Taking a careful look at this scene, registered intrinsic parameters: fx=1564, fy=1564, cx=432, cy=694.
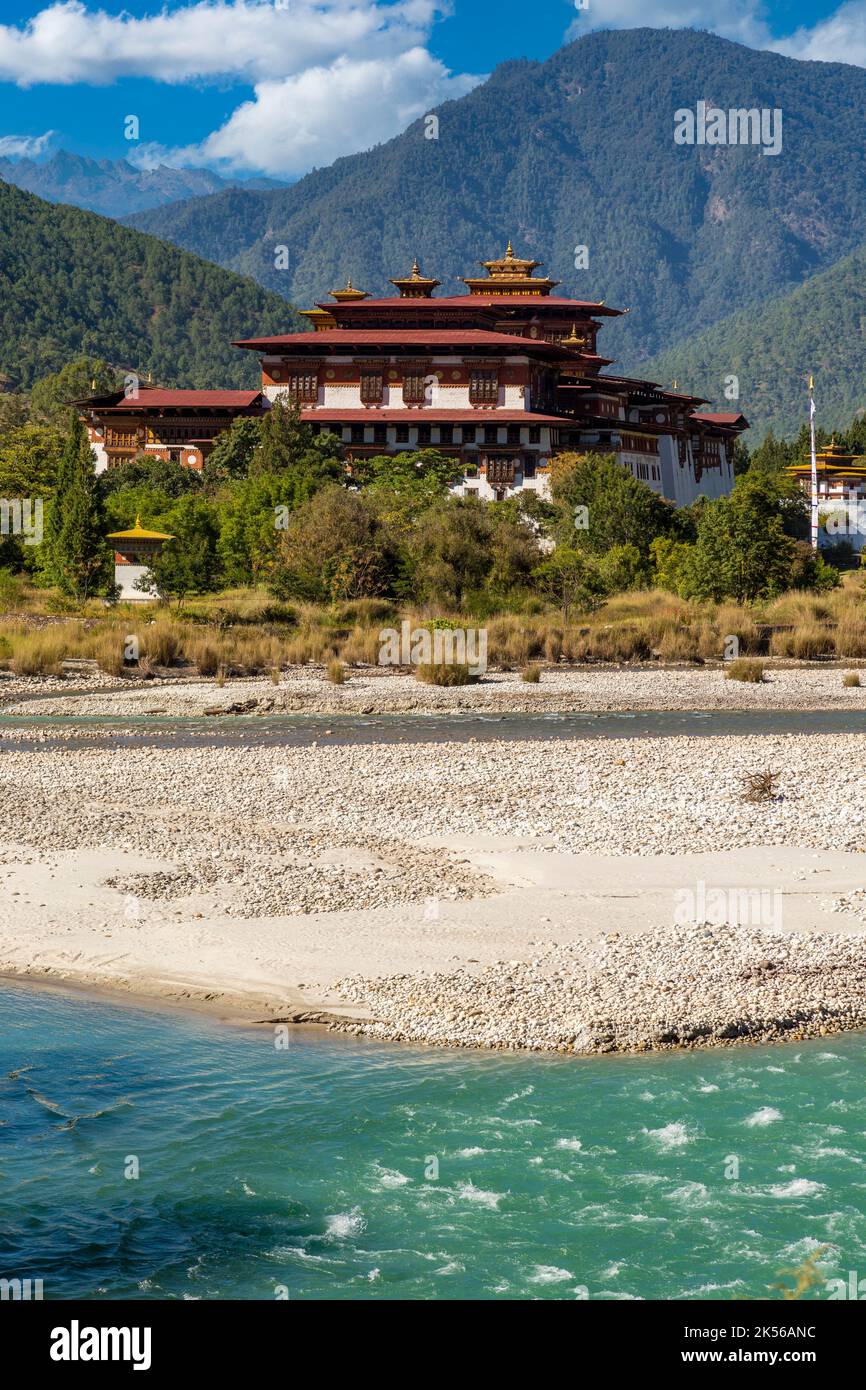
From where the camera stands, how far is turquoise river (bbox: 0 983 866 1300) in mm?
10523

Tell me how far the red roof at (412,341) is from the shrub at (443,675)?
118 feet

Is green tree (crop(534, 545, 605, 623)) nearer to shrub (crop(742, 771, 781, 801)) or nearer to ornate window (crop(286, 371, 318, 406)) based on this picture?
ornate window (crop(286, 371, 318, 406))

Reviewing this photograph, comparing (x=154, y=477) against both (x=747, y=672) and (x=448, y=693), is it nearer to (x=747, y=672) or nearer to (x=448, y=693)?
(x=448, y=693)

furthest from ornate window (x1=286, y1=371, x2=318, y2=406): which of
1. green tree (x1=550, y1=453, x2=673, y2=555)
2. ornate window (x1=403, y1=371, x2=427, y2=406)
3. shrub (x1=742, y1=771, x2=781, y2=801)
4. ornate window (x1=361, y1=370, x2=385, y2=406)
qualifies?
shrub (x1=742, y1=771, x2=781, y2=801)

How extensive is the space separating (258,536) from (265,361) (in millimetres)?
21370

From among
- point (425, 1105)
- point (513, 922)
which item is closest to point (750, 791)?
point (513, 922)

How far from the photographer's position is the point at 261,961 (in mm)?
16000

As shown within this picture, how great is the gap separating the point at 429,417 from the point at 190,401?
14957 millimetres

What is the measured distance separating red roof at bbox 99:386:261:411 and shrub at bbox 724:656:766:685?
143ft

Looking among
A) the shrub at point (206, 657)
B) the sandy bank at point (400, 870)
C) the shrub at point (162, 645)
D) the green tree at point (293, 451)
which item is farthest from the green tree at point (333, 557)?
the sandy bank at point (400, 870)

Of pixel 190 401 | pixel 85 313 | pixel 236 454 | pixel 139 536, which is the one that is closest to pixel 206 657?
pixel 139 536
